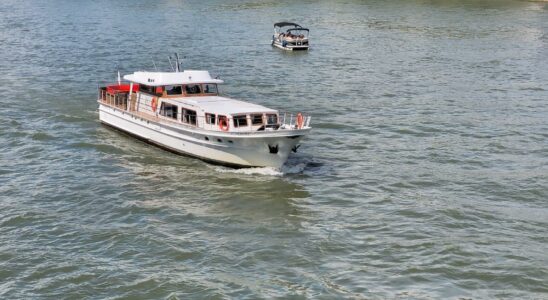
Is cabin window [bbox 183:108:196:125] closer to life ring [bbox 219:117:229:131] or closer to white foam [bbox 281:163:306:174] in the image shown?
life ring [bbox 219:117:229:131]

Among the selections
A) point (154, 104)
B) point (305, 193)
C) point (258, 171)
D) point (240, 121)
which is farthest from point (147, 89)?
point (305, 193)

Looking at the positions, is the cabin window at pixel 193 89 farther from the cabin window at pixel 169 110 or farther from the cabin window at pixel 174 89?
the cabin window at pixel 169 110

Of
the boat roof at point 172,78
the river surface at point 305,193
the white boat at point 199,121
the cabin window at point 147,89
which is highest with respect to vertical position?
the boat roof at point 172,78

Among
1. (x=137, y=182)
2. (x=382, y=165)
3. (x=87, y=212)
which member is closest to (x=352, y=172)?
(x=382, y=165)

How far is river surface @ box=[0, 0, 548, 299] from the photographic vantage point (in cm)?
2455

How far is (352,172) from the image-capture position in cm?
3650

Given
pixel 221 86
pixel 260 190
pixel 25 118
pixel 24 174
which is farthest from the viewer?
pixel 221 86

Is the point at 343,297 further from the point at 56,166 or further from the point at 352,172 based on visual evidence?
the point at 56,166

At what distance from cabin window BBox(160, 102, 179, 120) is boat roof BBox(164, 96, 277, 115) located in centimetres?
39

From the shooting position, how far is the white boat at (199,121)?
3512 cm

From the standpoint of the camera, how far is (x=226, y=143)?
36.0m

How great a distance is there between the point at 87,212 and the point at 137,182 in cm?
447

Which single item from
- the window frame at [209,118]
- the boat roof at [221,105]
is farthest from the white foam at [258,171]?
the boat roof at [221,105]

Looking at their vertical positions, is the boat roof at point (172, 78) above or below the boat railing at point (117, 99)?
above
